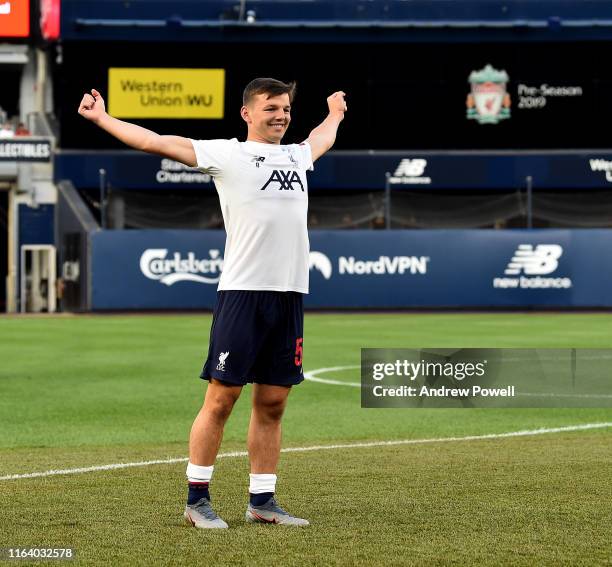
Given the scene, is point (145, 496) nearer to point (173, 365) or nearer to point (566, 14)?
point (173, 365)

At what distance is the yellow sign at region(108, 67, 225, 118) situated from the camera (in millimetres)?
43906

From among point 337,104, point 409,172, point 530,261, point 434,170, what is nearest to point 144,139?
point 337,104

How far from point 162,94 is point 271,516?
3857cm

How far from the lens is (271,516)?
258 inches

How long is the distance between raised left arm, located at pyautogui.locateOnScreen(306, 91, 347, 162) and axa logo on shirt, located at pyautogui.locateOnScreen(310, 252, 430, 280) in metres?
31.4

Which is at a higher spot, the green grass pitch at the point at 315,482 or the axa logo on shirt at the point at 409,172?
the axa logo on shirt at the point at 409,172

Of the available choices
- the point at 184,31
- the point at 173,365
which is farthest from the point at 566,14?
the point at 173,365

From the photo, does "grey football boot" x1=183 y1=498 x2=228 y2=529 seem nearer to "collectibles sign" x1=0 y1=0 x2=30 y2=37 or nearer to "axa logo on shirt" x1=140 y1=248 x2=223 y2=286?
"axa logo on shirt" x1=140 y1=248 x2=223 y2=286

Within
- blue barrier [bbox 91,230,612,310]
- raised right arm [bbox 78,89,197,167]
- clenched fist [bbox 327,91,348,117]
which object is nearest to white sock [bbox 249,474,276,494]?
raised right arm [bbox 78,89,197,167]

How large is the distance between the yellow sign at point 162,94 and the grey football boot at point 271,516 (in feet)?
125

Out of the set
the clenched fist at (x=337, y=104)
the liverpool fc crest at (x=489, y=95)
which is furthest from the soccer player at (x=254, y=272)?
the liverpool fc crest at (x=489, y=95)

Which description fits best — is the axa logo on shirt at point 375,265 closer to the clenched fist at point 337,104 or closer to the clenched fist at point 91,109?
the clenched fist at point 337,104

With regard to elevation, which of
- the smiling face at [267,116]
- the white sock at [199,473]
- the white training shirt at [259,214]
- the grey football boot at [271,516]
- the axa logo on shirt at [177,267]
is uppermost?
the smiling face at [267,116]

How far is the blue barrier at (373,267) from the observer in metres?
38.9
